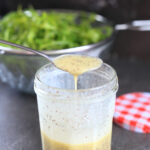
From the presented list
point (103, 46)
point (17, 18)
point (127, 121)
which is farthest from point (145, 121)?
point (17, 18)

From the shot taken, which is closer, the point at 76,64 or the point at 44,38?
the point at 76,64

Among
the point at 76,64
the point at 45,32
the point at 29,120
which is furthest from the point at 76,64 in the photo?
the point at 45,32

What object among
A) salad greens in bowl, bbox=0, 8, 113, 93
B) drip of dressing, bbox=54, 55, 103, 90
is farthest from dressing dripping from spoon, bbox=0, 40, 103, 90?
salad greens in bowl, bbox=0, 8, 113, 93

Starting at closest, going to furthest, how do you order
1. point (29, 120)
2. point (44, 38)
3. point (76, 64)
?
1. point (76, 64)
2. point (29, 120)
3. point (44, 38)

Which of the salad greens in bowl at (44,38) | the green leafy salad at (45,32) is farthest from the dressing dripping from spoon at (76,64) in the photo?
the green leafy salad at (45,32)

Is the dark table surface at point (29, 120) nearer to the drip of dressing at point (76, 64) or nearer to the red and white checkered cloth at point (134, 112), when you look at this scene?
the red and white checkered cloth at point (134, 112)

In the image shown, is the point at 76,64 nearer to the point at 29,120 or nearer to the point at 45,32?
the point at 29,120

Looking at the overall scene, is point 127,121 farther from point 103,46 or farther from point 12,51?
point 12,51
